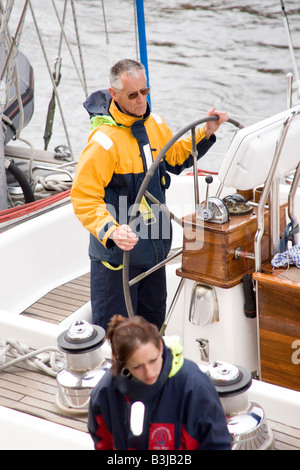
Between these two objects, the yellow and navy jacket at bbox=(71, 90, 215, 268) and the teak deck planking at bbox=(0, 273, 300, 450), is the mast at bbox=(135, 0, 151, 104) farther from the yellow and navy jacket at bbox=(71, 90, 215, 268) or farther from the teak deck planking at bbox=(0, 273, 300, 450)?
the teak deck planking at bbox=(0, 273, 300, 450)

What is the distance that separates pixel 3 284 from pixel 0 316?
2.03 feet

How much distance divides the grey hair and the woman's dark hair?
1.04 meters

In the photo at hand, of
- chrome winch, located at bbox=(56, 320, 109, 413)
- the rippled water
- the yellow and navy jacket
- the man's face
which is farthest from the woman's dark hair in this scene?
the rippled water

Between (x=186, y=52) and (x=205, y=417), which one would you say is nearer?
(x=205, y=417)

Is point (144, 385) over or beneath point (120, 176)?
beneath

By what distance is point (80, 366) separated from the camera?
1757mm

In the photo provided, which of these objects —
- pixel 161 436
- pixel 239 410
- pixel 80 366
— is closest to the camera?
pixel 161 436

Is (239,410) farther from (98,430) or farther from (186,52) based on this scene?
(186,52)

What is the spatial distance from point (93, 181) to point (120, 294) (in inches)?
17.0

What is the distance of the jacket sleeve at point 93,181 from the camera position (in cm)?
203

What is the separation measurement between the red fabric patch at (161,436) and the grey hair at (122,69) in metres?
1.12

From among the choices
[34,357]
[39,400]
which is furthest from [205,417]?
[34,357]
